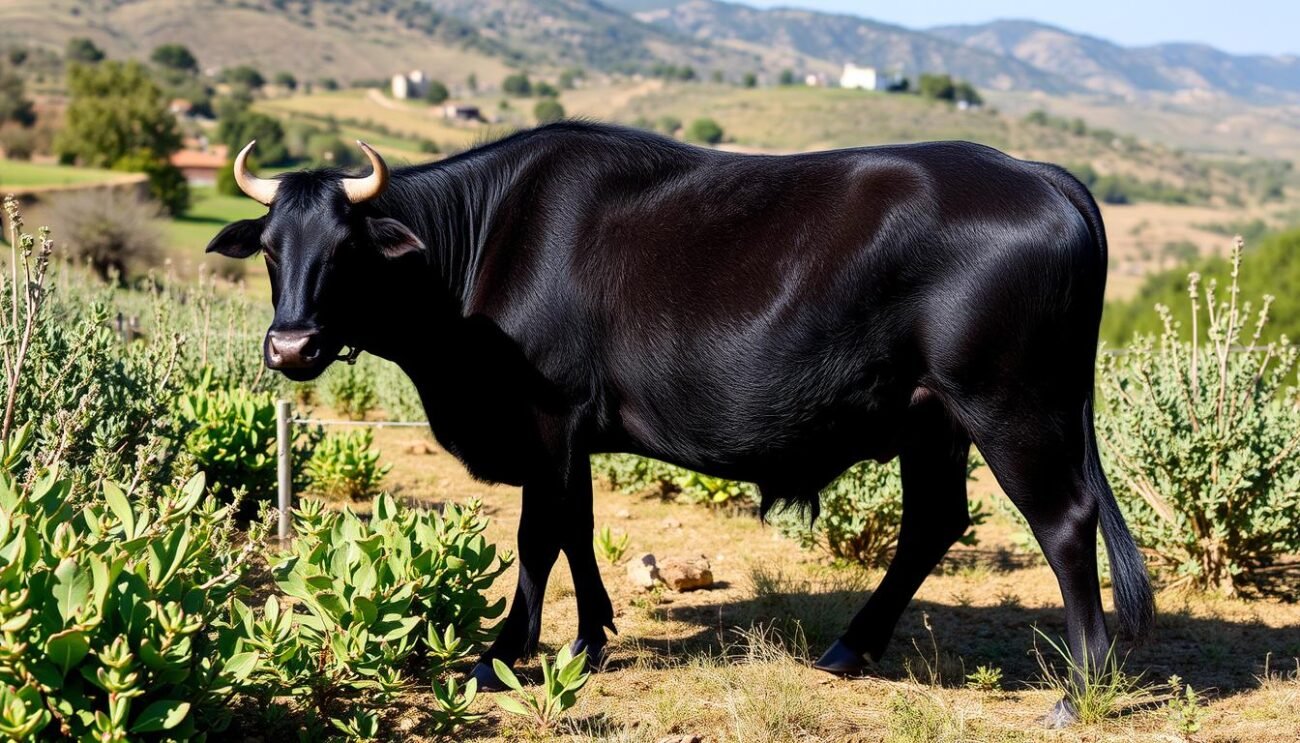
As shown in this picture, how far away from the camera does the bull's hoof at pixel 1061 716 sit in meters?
4.51

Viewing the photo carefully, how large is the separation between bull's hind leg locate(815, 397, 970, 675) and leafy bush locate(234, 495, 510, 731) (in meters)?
1.55

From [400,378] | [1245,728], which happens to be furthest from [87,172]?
[1245,728]

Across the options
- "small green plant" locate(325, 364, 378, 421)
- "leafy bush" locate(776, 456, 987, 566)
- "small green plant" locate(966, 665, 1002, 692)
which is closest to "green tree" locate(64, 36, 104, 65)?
"small green plant" locate(325, 364, 378, 421)

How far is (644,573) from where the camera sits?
21.5 ft

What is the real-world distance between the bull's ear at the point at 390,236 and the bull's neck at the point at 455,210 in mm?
323

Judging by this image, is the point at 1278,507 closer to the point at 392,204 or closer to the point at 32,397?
the point at 392,204

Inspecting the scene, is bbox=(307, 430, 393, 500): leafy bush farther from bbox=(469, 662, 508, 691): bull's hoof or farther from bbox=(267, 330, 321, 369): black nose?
bbox=(267, 330, 321, 369): black nose

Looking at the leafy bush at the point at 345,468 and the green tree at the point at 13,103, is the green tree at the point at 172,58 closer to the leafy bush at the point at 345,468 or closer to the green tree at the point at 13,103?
the green tree at the point at 13,103

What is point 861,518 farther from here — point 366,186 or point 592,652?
point 366,186

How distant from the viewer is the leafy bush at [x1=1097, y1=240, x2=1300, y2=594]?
21.1 feet

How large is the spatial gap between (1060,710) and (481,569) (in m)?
2.25

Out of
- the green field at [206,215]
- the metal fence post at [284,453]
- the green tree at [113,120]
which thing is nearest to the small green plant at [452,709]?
the metal fence post at [284,453]

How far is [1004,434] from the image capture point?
446cm

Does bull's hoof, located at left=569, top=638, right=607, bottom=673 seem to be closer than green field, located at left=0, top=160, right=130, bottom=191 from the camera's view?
Yes
